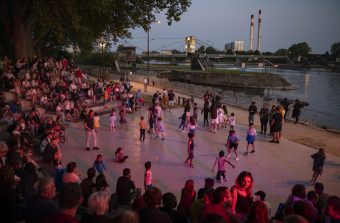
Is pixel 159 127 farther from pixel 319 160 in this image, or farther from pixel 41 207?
pixel 41 207

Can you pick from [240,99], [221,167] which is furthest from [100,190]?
[240,99]

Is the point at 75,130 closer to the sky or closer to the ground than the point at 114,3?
closer to the ground

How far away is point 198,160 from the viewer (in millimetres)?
13930

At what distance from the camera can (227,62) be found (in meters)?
175

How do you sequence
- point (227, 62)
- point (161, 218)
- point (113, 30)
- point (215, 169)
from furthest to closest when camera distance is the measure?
point (227, 62)
point (113, 30)
point (215, 169)
point (161, 218)

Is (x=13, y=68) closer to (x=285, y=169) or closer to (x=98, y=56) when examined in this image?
(x=285, y=169)

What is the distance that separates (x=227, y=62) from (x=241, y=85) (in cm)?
10387

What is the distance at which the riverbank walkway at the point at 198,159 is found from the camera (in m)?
11.7

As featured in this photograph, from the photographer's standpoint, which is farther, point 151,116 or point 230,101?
point 230,101

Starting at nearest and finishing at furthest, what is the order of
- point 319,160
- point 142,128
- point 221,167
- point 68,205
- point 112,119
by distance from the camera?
point 68,205 < point 221,167 < point 319,160 < point 142,128 < point 112,119

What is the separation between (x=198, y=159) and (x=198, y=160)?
0.44ft

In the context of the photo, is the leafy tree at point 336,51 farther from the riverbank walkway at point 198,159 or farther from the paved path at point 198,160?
the paved path at point 198,160

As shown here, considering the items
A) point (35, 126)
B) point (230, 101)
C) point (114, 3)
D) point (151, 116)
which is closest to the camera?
point (35, 126)

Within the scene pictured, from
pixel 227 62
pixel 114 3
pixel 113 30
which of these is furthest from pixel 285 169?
pixel 227 62
